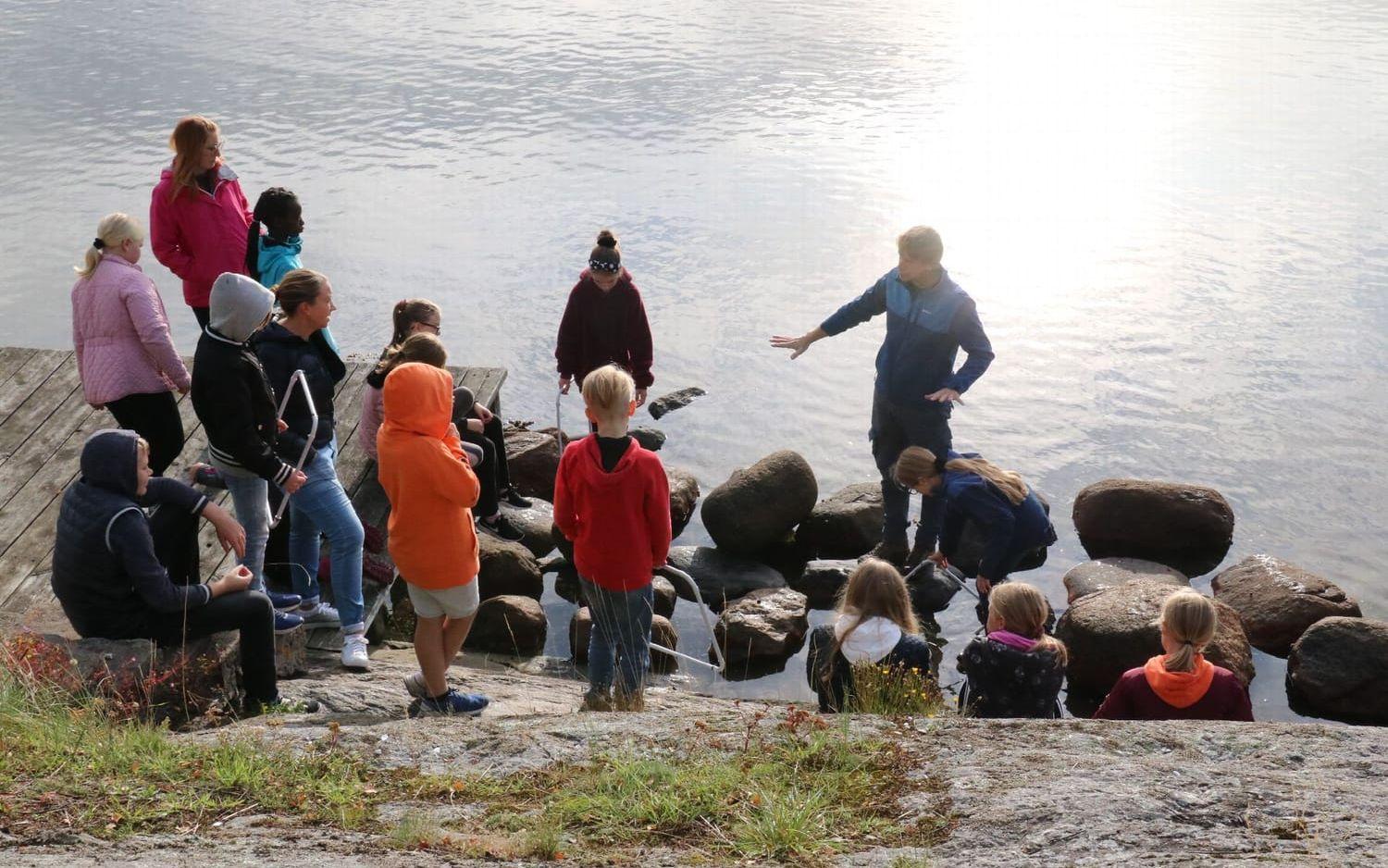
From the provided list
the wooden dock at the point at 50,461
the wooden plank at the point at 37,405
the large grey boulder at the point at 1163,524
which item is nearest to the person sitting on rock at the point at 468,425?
the wooden dock at the point at 50,461

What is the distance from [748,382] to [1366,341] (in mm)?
6278

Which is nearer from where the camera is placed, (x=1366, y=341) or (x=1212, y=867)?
(x=1212, y=867)

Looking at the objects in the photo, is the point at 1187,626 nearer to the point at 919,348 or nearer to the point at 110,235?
the point at 919,348

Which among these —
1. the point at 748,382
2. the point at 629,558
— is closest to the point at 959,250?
the point at 748,382

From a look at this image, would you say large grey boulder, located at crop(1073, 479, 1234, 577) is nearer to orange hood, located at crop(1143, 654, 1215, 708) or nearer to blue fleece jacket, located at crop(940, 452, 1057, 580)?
blue fleece jacket, located at crop(940, 452, 1057, 580)

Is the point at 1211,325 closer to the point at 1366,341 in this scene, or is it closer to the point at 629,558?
the point at 1366,341

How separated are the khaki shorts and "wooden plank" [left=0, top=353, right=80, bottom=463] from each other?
3807 mm

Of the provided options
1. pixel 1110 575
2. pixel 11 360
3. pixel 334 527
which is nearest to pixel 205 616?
pixel 334 527

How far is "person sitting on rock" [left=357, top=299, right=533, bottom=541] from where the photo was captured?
7.15 m

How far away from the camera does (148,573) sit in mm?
5445

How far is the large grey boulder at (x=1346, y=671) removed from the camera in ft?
25.7

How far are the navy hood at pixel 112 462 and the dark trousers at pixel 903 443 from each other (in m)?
5.08

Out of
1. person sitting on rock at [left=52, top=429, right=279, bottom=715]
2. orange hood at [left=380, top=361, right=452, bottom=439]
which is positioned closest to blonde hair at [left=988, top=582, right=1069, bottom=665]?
orange hood at [left=380, top=361, right=452, bottom=439]

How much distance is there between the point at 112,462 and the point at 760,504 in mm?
5283
